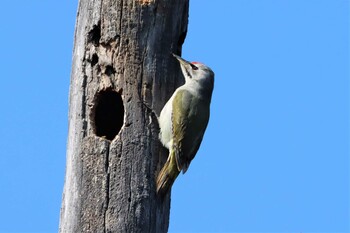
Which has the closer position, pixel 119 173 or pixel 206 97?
pixel 119 173

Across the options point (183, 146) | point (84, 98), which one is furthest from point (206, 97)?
point (84, 98)

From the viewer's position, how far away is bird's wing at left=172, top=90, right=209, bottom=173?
349 inches

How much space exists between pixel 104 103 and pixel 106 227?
1.12 metres

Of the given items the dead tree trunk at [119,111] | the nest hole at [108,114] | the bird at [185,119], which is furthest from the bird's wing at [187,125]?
the nest hole at [108,114]

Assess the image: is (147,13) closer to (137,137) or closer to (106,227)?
Result: (137,137)

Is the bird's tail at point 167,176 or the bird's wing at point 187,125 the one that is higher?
the bird's wing at point 187,125

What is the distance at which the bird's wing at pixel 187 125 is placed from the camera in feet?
29.1

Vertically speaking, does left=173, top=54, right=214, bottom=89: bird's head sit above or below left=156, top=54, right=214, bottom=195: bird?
above

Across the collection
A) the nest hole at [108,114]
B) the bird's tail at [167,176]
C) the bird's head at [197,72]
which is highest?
the bird's head at [197,72]

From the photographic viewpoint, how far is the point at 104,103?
886cm

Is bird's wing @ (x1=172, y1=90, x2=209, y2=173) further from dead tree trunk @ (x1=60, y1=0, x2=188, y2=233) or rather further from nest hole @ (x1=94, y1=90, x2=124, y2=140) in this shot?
nest hole @ (x1=94, y1=90, x2=124, y2=140)

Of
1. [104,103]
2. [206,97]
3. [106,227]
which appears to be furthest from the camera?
[206,97]

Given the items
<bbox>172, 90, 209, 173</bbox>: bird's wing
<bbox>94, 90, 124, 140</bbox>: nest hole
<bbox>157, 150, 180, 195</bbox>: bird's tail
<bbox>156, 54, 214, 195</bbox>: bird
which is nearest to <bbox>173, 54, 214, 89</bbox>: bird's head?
<bbox>156, 54, 214, 195</bbox>: bird

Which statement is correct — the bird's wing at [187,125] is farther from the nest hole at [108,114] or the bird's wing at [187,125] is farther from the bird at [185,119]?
the nest hole at [108,114]
